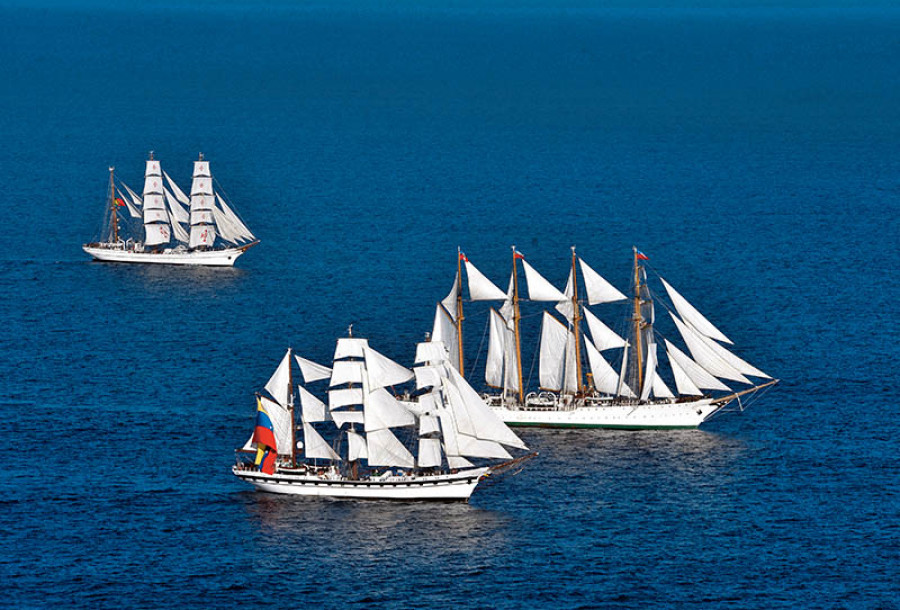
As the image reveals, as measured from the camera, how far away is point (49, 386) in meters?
173

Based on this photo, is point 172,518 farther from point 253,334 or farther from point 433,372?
point 253,334

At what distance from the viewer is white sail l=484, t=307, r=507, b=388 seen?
167250 mm

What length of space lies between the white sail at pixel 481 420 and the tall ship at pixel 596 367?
16146 millimetres

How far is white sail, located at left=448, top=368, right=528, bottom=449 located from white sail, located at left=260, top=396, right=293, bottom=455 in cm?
1397

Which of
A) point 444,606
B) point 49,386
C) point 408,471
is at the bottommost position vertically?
point 444,606

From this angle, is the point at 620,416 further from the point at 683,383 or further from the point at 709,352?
the point at 709,352

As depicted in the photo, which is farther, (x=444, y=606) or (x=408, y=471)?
(x=408, y=471)

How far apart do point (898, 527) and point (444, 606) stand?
38.5 meters

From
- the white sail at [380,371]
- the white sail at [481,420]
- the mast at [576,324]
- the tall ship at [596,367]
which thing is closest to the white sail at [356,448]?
the white sail at [380,371]

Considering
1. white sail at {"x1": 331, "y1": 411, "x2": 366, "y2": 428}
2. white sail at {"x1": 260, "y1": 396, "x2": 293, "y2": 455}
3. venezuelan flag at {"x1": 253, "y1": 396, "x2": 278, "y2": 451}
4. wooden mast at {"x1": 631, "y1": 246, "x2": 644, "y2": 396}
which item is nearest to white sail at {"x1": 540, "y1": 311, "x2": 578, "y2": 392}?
wooden mast at {"x1": 631, "y1": 246, "x2": 644, "y2": 396}

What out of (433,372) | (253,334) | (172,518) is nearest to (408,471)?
(433,372)

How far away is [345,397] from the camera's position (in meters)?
146

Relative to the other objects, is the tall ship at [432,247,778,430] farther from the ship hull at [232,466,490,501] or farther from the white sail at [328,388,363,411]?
the white sail at [328,388,363,411]

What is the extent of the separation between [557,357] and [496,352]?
230 inches
